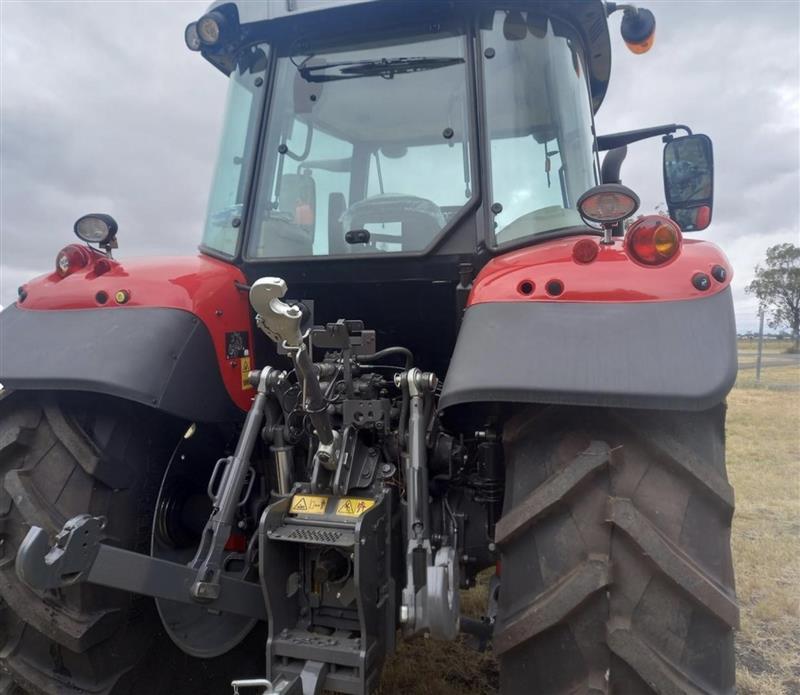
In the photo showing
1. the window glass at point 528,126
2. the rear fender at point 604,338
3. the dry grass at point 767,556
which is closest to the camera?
the rear fender at point 604,338

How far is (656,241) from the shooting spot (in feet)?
6.17

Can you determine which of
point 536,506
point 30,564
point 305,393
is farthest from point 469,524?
point 30,564

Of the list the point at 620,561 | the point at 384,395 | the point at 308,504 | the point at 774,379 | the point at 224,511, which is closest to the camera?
the point at 620,561

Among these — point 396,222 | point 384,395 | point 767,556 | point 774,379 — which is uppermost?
point 774,379

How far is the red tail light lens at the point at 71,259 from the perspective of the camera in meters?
2.51

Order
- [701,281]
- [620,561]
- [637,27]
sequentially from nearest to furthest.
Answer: [620,561] < [701,281] < [637,27]

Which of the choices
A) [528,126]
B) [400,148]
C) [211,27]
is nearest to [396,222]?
[400,148]

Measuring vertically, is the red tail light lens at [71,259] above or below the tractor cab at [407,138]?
below

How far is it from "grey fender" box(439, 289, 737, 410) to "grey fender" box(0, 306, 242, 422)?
37.6 inches

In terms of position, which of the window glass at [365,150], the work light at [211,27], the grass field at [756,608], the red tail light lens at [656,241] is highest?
the work light at [211,27]

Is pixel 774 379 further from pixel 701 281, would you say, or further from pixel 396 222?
pixel 701 281

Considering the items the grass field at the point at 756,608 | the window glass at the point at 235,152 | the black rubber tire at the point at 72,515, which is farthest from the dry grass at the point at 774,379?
the black rubber tire at the point at 72,515

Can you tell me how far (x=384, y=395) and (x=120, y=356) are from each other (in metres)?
0.91

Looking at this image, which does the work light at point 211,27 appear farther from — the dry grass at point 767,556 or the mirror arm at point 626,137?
the dry grass at point 767,556
